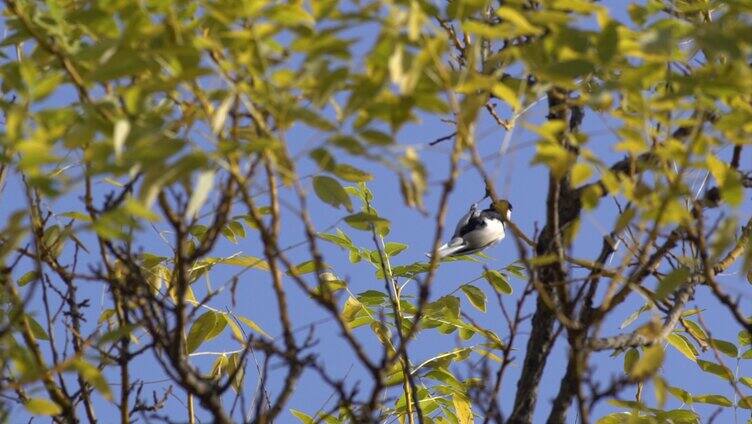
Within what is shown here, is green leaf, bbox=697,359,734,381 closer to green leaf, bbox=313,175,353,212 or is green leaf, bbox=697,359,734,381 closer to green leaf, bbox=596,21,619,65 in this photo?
green leaf, bbox=313,175,353,212

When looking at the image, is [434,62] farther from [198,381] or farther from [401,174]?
[198,381]

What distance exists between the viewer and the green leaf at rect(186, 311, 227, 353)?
3.00 meters

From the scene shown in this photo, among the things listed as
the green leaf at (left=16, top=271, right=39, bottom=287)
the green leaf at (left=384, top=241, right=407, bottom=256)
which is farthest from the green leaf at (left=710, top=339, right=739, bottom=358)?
the green leaf at (left=16, top=271, right=39, bottom=287)

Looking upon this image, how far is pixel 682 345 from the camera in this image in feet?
10.5

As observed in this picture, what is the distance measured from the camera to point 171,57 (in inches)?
68.0

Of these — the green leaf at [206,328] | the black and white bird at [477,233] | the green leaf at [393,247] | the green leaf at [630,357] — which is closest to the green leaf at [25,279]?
the green leaf at [206,328]

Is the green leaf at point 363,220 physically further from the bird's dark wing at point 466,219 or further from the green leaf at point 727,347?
the bird's dark wing at point 466,219

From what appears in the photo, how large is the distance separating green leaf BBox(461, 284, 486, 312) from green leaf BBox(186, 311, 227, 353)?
812 mm

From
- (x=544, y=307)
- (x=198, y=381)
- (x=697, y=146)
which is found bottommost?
(x=198, y=381)

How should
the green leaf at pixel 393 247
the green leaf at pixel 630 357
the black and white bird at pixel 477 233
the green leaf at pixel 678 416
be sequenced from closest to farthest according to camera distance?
the green leaf at pixel 678 416
the green leaf at pixel 630 357
the green leaf at pixel 393 247
the black and white bird at pixel 477 233

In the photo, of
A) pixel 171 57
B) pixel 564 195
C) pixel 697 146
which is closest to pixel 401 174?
pixel 171 57

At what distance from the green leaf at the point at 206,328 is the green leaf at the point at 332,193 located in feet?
2.96

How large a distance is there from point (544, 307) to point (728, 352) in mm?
835

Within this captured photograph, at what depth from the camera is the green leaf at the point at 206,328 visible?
300 cm
